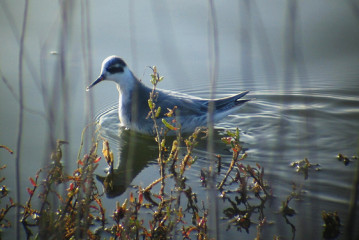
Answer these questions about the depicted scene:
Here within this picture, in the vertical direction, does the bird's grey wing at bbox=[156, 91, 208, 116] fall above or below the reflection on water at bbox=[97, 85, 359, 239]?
above

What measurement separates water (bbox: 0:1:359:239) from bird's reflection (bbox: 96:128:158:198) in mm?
24

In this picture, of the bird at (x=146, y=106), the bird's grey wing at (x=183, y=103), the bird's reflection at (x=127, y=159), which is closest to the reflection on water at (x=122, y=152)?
the bird's reflection at (x=127, y=159)

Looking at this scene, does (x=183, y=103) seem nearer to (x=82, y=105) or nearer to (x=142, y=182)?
(x=82, y=105)

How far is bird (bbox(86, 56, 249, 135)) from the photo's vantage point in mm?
5793

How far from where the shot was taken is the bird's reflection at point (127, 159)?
431cm

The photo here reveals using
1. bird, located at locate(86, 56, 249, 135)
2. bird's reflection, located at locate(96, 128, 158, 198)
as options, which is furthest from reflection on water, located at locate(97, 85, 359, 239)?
bird, located at locate(86, 56, 249, 135)

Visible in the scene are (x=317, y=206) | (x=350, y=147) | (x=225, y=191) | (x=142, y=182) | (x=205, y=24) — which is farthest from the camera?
(x=205, y=24)

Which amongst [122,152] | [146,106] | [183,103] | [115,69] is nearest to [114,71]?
[115,69]

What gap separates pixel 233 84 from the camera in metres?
6.64

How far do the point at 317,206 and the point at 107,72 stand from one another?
3110 mm

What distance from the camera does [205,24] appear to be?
7.21 metres

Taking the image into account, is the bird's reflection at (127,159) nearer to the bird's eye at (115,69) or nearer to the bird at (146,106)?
the bird at (146,106)

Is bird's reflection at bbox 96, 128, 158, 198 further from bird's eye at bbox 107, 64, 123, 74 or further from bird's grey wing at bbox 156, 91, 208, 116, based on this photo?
bird's eye at bbox 107, 64, 123, 74

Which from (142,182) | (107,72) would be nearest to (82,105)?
(107,72)
